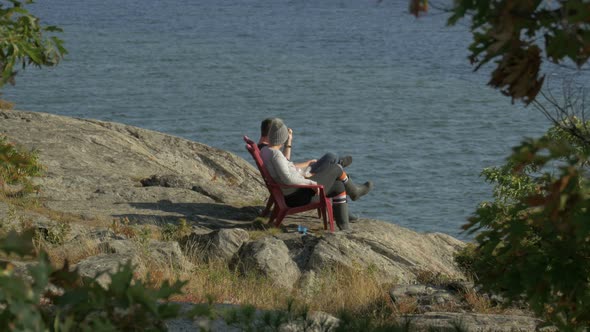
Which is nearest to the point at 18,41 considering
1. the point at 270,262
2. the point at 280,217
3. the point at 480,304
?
the point at 270,262

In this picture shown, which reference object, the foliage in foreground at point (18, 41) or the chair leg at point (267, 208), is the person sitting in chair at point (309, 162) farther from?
the foliage in foreground at point (18, 41)

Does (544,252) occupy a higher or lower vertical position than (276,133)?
higher

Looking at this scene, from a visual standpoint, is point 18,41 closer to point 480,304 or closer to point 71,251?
point 71,251

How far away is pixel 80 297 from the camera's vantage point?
4094mm

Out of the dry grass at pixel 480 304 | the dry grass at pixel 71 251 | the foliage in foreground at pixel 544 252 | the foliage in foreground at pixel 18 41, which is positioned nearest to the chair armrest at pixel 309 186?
the dry grass at pixel 71 251

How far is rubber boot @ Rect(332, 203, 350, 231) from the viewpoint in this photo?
12.4 m

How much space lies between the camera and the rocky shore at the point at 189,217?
9.62m

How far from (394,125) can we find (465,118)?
10.2ft

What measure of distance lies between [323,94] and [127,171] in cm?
2587

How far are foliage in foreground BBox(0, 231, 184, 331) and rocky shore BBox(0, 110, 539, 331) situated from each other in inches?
90.0

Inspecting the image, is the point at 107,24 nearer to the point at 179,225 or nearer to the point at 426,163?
the point at 426,163

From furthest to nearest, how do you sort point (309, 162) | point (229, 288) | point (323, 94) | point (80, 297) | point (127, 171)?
1. point (323, 94)
2. point (127, 171)
3. point (309, 162)
4. point (229, 288)
5. point (80, 297)

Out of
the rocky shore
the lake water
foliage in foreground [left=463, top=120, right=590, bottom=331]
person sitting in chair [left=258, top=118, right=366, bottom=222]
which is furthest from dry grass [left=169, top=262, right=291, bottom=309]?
the lake water

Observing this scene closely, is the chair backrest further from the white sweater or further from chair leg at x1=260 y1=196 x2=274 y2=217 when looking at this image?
chair leg at x1=260 y1=196 x2=274 y2=217
